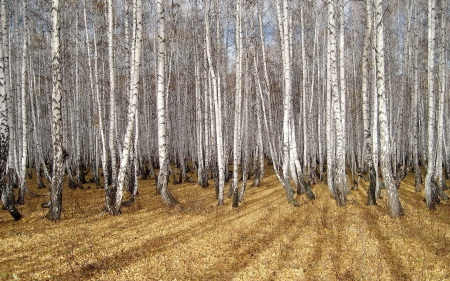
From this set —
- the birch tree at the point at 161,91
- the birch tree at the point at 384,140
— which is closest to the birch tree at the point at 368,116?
the birch tree at the point at 384,140

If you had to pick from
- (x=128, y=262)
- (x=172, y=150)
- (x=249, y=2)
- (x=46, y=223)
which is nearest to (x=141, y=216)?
(x=46, y=223)

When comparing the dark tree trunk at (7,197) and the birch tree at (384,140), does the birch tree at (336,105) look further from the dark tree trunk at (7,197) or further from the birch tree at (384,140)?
the dark tree trunk at (7,197)

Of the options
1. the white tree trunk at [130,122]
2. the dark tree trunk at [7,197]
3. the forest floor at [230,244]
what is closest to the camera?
the forest floor at [230,244]

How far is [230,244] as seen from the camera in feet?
20.6

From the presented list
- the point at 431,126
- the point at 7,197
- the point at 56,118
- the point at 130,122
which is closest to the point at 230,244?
the point at 130,122

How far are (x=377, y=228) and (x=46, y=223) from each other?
309 inches

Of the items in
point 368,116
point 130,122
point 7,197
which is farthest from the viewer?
point 368,116

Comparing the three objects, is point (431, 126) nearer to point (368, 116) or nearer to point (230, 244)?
point (368, 116)

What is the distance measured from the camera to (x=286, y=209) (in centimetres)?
953

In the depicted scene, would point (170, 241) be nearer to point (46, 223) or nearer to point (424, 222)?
point (46, 223)

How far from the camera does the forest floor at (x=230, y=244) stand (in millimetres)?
4816

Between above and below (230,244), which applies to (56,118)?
above

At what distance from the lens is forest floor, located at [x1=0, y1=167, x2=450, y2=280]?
4816 mm

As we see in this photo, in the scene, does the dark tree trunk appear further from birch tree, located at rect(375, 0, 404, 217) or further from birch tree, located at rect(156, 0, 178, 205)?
birch tree, located at rect(375, 0, 404, 217)
